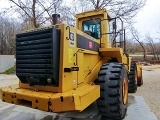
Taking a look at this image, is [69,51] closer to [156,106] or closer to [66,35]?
[66,35]

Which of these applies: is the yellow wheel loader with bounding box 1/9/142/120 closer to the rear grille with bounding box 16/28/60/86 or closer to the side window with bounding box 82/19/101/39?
the rear grille with bounding box 16/28/60/86

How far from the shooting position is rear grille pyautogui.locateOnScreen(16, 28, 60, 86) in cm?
399

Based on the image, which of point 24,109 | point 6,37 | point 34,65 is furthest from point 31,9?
point 34,65

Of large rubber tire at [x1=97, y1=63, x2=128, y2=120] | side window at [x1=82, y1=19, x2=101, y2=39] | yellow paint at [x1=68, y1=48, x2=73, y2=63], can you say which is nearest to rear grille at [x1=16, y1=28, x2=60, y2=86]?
yellow paint at [x1=68, y1=48, x2=73, y2=63]

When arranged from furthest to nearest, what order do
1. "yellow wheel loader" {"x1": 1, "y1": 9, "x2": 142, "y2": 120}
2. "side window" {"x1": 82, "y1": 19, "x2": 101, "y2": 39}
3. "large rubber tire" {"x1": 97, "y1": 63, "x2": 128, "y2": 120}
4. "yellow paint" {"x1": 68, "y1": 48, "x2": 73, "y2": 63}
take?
"side window" {"x1": 82, "y1": 19, "x2": 101, "y2": 39}, "large rubber tire" {"x1": 97, "y1": 63, "x2": 128, "y2": 120}, "yellow paint" {"x1": 68, "y1": 48, "x2": 73, "y2": 63}, "yellow wheel loader" {"x1": 1, "y1": 9, "x2": 142, "y2": 120}

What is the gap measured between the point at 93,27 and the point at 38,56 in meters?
2.53

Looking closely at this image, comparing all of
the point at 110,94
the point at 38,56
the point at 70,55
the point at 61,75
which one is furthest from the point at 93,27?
the point at 61,75

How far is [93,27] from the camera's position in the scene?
624cm

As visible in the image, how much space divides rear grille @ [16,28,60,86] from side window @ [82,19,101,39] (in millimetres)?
2126

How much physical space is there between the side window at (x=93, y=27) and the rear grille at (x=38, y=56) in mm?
2126

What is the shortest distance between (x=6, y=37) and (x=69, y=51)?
2705cm

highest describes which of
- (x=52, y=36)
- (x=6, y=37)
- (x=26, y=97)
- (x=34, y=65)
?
(x=6, y=37)

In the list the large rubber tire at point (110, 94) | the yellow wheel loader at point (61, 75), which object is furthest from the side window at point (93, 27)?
the large rubber tire at point (110, 94)

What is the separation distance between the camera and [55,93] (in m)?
4.06
